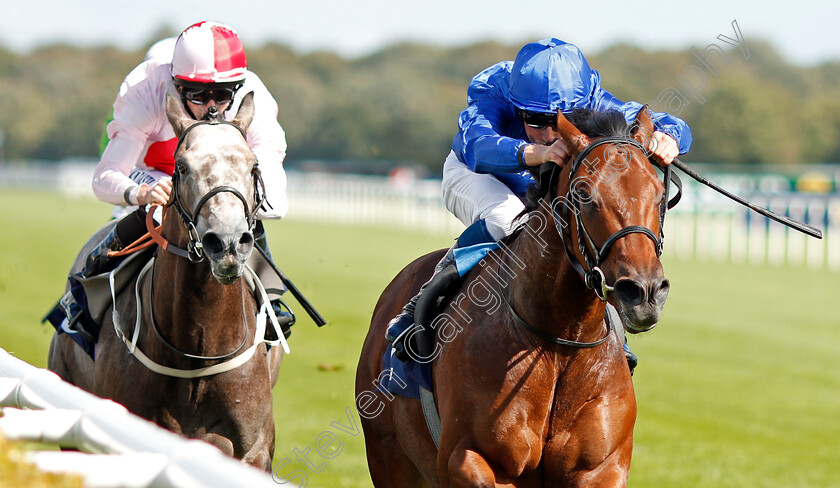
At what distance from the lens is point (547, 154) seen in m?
3.11

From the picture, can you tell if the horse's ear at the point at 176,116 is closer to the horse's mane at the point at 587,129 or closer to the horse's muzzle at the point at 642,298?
the horse's mane at the point at 587,129

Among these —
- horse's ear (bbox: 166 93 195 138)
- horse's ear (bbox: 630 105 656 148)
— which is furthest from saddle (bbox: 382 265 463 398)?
horse's ear (bbox: 166 93 195 138)

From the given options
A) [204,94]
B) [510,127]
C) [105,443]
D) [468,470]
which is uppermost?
[204,94]

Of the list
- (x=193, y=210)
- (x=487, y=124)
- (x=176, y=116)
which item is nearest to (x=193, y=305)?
(x=193, y=210)

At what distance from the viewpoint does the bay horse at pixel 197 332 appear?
344 cm

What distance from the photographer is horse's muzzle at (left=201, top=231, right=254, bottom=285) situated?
3.25m

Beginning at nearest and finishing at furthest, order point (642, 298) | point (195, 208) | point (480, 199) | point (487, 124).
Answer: point (642, 298)
point (195, 208)
point (487, 124)
point (480, 199)

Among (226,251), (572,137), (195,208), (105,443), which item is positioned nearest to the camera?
(105,443)

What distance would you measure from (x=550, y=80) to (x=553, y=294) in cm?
86

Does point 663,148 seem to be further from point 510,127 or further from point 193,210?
point 193,210

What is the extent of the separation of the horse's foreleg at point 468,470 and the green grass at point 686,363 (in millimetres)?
2231

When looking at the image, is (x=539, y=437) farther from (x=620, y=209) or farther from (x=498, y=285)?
(x=620, y=209)

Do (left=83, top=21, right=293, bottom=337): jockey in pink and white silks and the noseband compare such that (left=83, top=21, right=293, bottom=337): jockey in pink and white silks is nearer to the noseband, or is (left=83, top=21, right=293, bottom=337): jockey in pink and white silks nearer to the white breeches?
the noseband

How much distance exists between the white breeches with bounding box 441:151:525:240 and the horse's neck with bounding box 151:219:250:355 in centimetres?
95
